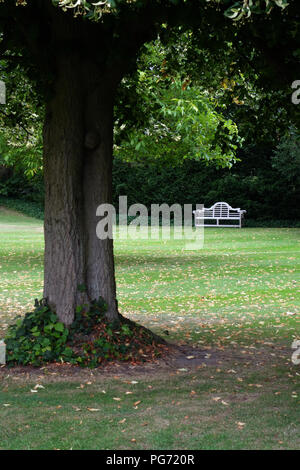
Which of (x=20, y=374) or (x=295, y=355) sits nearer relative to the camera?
(x=20, y=374)

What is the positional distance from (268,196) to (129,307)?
22.9 meters

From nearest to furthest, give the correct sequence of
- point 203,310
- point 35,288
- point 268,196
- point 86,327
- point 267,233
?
point 86,327, point 203,310, point 35,288, point 267,233, point 268,196

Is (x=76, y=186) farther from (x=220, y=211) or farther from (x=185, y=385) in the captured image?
(x=220, y=211)

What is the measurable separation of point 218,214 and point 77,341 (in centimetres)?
2578

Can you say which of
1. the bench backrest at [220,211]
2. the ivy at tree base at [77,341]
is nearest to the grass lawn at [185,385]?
the ivy at tree base at [77,341]

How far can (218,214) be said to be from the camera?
3256cm

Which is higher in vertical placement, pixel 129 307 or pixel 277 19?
pixel 277 19

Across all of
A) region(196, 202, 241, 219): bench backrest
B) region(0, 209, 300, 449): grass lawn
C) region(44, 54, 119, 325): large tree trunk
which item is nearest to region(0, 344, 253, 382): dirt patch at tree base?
region(0, 209, 300, 449): grass lawn

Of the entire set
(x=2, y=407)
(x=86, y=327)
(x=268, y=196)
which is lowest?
(x=2, y=407)

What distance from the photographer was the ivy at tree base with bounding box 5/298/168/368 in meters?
7.08

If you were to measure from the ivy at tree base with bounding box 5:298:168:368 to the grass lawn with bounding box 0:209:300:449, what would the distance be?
0.23m

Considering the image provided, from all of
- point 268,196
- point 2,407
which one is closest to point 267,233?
point 268,196

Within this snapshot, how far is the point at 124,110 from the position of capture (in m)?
9.36

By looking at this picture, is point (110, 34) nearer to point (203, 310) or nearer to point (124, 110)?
point (124, 110)
